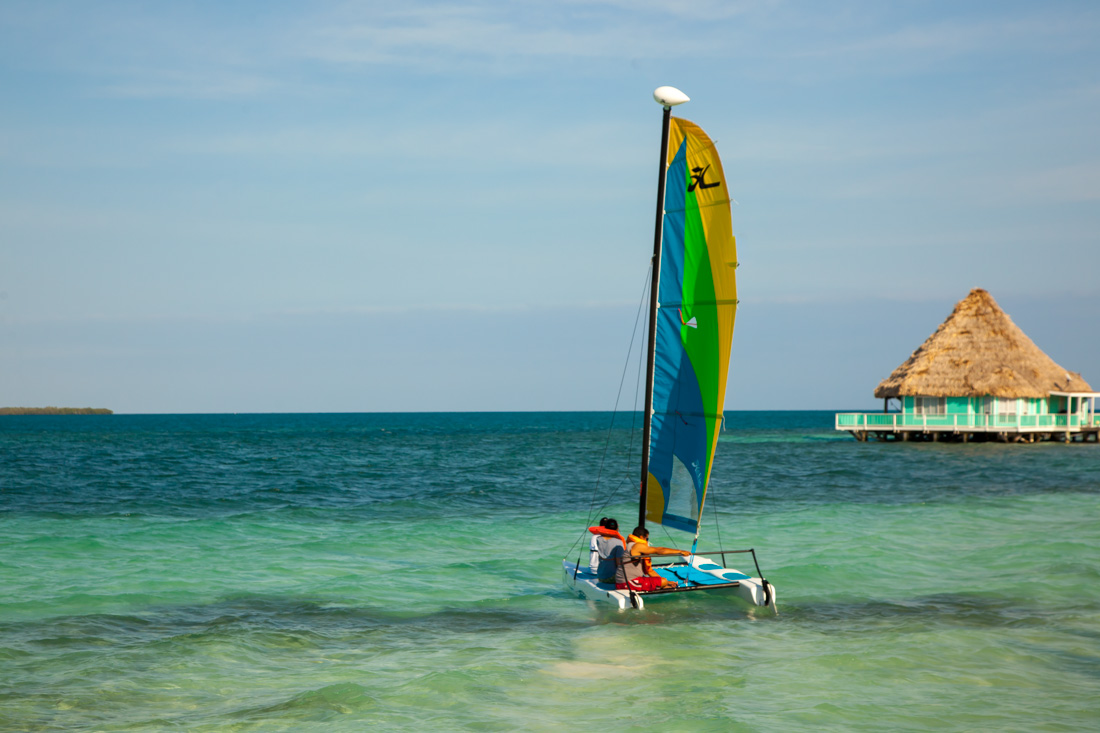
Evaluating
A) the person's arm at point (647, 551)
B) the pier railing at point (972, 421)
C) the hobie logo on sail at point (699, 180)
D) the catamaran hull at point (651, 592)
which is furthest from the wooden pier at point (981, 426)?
the hobie logo on sail at point (699, 180)

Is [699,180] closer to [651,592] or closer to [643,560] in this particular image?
[643,560]

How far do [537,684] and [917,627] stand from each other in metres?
Answer: 6.11

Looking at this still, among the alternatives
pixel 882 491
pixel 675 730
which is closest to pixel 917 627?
pixel 675 730

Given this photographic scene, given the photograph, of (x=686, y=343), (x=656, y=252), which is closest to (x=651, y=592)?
(x=686, y=343)

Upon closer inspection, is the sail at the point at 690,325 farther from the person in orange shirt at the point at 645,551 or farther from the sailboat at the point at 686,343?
the person in orange shirt at the point at 645,551

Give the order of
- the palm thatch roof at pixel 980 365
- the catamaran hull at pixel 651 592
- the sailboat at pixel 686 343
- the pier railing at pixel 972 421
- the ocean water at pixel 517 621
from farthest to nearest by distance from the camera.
→ the palm thatch roof at pixel 980 365
the pier railing at pixel 972 421
the sailboat at pixel 686 343
the catamaran hull at pixel 651 592
the ocean water at pixel 517 621

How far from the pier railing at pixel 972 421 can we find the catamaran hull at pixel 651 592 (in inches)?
1784

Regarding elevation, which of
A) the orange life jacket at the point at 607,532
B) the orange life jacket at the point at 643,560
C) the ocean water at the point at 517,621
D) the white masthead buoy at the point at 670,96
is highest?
the white masthead buoy at the point at 670,96

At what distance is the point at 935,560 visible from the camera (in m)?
19.5

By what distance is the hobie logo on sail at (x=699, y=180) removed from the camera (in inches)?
524

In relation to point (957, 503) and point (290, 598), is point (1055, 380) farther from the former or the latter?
point (290, 598)

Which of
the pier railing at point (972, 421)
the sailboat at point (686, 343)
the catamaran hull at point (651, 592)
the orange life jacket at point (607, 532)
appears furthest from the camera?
the pier railing at point (972, 421)

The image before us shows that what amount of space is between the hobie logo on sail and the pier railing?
46.8 meters

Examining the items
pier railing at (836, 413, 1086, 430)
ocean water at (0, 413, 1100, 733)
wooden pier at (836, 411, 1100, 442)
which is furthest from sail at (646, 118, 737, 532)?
wooden pier at (836, 411, 1100, 442)
